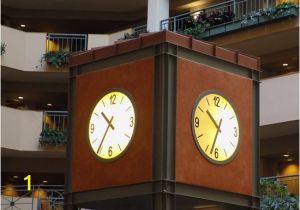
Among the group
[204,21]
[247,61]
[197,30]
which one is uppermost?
[204,21]

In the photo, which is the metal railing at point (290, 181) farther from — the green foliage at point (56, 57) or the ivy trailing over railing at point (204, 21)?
the green foliage at point (56, 57)

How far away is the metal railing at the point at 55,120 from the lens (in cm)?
3462

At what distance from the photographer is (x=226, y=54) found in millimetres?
12117

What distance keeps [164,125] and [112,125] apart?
0.88 m

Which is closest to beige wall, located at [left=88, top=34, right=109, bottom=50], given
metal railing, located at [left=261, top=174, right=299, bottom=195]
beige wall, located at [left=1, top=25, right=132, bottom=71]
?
beige wall, located at [left=1, top=25, right=132, bottom=71]

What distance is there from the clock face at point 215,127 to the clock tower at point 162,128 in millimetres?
14

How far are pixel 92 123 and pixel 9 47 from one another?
76.7 feet

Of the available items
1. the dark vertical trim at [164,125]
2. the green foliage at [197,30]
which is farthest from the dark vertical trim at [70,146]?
→ the green foliage at [197,30]

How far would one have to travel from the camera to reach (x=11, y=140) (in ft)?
111

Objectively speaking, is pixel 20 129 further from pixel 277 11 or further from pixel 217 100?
pixel 217 100

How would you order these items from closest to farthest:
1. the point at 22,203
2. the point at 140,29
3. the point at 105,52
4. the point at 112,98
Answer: the point at 112,98
the point at 105,52
the point at 22,203
the point at 140,29

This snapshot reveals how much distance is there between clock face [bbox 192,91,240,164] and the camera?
11492 millimetres

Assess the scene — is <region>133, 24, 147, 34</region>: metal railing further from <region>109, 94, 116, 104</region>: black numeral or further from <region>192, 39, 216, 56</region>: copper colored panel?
<region>109, 94, 116, 104</region>: black numeral

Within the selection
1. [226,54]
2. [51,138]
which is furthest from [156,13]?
[226,54]
